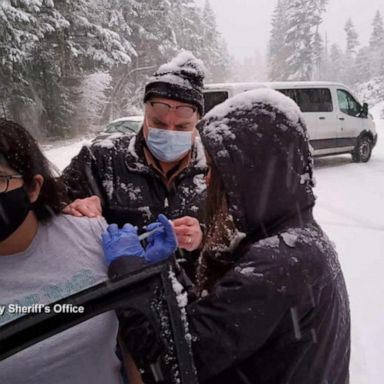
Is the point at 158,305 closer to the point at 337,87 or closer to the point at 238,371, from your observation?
the point at 238,371

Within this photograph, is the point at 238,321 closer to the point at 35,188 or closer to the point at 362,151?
the point at 35,188

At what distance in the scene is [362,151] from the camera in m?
12.8

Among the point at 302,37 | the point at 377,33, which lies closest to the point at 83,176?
the point at 302,37

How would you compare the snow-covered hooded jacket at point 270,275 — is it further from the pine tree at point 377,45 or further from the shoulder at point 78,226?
the pine tree at point 377,45

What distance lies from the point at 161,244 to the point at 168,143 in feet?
3.70

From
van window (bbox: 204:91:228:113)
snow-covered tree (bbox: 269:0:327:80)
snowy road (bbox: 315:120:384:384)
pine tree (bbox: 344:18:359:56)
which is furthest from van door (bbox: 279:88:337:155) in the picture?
pine tree (bbox: 344:18:359:56)

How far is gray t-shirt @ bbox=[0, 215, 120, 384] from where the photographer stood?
130 cm

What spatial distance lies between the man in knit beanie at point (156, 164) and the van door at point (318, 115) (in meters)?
9.93

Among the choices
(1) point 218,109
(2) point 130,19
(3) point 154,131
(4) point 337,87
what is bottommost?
(4) point 337,87

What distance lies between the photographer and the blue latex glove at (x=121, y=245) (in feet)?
4.54

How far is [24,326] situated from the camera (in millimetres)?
877

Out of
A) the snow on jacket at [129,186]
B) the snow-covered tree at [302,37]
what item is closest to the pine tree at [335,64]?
the snow-covered tree at [302,37]

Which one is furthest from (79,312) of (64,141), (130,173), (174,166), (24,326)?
(64,141)

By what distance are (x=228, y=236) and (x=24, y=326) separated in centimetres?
76
